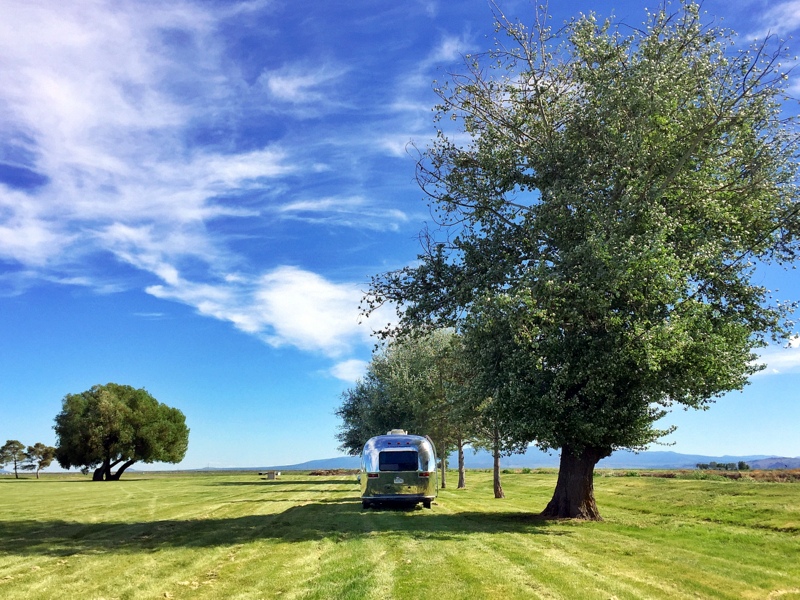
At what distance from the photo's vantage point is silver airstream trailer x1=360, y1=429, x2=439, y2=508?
2881cm

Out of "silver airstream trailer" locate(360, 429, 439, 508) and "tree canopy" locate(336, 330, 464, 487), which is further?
"tree canopy" locate(336, 330, 464, 487)

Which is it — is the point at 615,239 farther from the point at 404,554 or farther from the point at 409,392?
the point at 409,392

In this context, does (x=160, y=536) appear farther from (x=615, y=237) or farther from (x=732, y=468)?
(x=732, y=468)

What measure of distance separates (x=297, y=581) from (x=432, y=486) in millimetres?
18658

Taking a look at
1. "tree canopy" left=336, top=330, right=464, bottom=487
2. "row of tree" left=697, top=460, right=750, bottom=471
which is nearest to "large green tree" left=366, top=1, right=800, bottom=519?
"tree canopy" left=336, top=330, right=464, bottom=487

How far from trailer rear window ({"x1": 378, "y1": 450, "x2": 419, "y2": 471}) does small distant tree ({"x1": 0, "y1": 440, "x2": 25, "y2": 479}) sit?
127 m

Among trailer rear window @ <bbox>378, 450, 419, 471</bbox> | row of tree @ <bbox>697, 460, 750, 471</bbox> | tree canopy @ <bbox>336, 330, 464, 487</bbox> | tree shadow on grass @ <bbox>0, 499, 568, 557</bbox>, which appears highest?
tree canopy @ <bbox>336, 330, 464, 487</bbox>

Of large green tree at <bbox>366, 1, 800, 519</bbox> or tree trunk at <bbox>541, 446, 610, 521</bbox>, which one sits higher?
large green tree at <bbox>366, 1, 800, 519</bbox>

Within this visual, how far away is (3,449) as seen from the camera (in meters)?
127

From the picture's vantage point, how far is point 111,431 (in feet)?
299

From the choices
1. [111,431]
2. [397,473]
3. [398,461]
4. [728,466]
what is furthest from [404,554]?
[111,431]

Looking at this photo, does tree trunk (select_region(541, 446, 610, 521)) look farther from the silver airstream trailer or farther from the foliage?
the foliage

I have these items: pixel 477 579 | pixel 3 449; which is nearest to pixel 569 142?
pixel 477 579

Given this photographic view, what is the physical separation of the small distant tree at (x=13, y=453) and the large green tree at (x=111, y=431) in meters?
43.8
